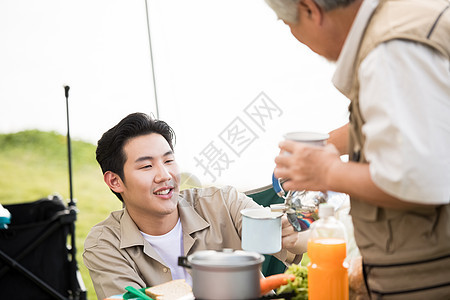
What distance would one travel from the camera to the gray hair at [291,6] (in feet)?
3.22

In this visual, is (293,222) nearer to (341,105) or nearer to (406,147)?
(406,147)

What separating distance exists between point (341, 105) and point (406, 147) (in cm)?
188

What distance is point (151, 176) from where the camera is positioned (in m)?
2.02

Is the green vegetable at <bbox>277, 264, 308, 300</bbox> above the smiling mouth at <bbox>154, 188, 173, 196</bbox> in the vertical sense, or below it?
below

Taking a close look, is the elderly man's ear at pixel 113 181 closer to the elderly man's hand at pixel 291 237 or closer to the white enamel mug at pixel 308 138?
the elderly man's hand at pixel 291 237

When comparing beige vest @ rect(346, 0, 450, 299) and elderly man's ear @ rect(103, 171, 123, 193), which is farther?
elderly man's ear @ rect(103, 171, 123, 193)

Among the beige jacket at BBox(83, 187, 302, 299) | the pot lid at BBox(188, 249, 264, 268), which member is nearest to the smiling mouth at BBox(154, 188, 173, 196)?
the beige jacket at BBox(83, 187, 302, 299)

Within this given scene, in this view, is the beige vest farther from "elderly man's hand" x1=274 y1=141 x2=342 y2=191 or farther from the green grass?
the green grass

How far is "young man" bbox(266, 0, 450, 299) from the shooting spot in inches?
→ 33.8

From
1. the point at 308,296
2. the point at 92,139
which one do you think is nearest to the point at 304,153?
the point at 308,296

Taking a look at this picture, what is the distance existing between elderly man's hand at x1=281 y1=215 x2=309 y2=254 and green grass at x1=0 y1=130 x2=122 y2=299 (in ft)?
17.0

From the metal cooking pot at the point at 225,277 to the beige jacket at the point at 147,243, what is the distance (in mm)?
752

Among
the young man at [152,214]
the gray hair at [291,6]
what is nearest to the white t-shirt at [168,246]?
the young man at [152,214]

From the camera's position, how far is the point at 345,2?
99 centimetres
